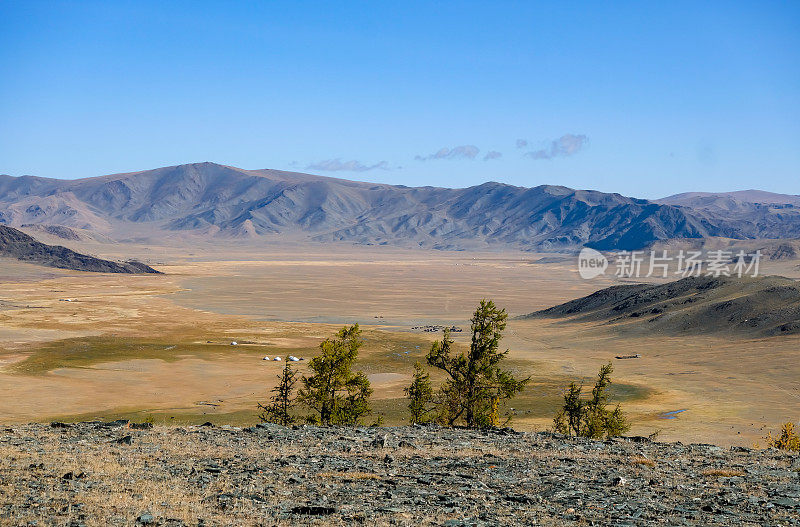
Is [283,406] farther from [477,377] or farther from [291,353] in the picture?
[291,353]

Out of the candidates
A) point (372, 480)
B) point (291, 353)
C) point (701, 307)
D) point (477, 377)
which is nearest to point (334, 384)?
point (477, 377)

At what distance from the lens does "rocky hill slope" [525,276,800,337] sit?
302 ft

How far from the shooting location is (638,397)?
6050 cm

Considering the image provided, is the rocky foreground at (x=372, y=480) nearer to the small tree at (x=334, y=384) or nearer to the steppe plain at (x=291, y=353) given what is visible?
the small tree at (x=334, y=384)

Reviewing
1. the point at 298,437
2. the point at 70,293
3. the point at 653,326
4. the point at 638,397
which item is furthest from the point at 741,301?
the point at 70,293

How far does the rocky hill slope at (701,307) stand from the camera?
302 ft

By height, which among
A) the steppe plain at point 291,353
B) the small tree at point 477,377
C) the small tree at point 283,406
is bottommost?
the steppe plain at point 291,353

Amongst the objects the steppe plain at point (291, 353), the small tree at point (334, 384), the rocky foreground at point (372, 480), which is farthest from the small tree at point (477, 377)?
the steppe plain at point (291, 353)

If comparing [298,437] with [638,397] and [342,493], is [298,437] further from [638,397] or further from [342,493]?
[638,397]

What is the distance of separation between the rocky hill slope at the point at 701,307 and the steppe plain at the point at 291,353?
4352 millimetres

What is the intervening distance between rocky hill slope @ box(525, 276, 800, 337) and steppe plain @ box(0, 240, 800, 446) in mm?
4352

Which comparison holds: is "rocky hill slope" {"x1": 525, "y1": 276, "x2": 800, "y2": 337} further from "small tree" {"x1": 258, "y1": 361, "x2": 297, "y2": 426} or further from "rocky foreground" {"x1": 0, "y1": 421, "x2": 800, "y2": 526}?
"rocky foreground" {"x1": 0, "y1": 421, "x2": 800, "y2": 526}

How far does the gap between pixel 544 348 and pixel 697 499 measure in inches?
3064

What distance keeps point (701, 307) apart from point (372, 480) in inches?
3806
